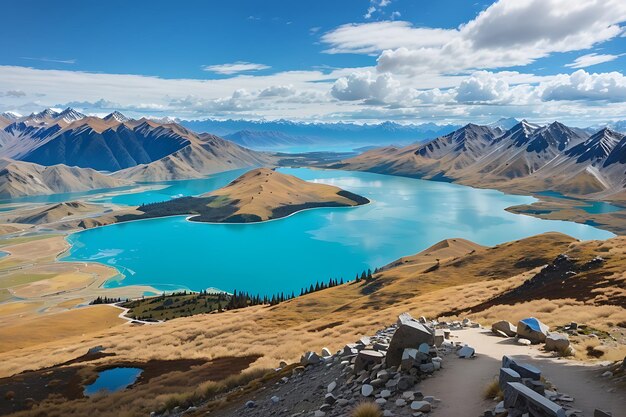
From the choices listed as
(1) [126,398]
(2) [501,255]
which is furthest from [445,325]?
(2) [501,255]

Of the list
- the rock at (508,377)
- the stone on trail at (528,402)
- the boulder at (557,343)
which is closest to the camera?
the stone on trail at (528,402)

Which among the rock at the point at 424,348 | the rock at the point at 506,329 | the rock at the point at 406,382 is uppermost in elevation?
the rock at the point at 424,348

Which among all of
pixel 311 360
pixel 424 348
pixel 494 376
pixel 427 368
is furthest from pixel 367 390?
pixel 311 360

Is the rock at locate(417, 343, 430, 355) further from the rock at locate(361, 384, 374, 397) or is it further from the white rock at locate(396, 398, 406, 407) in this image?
the white rock at locate(396, 398, 406, 407)

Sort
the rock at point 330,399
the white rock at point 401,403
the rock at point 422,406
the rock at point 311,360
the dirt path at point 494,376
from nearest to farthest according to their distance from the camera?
the dirt path at point 494,376 → the rock at point 422,406 → the white rock at point 401,403 → the rock at point 330,399 → the rock at point 311,360

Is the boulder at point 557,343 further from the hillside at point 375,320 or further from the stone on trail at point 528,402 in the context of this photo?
the stone on trail at point 528,402

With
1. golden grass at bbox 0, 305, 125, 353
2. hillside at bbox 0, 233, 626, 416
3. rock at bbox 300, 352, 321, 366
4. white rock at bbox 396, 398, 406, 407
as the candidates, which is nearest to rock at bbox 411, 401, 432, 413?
white rock at bbox 396, 398, 406, 407

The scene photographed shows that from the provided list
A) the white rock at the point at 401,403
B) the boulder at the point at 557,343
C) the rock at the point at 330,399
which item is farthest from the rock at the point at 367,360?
the boulder at the point at 557,343
